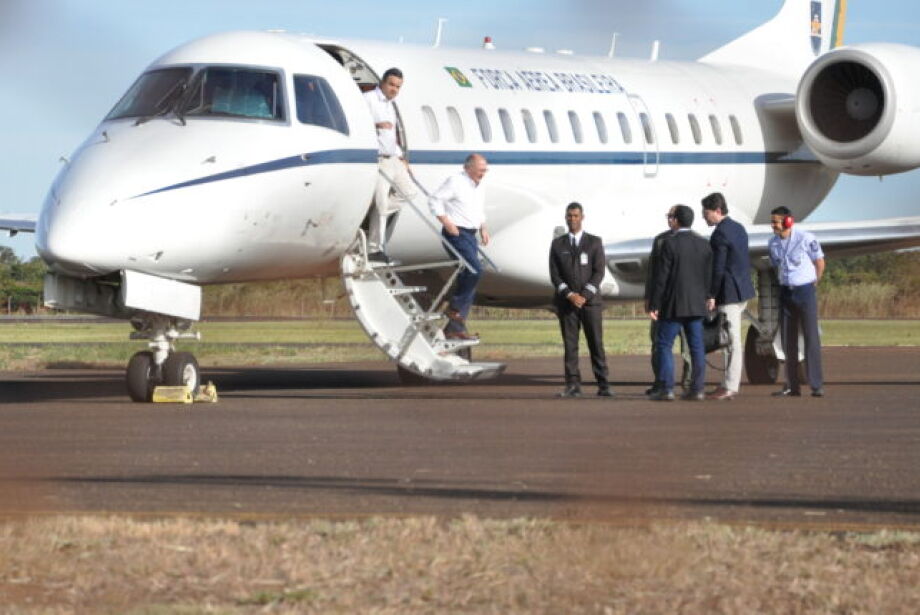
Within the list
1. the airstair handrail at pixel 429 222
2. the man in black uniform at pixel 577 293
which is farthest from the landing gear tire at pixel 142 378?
the man in black uniform at pixel 577 293

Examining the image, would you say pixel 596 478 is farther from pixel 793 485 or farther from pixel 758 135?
pixel 758 135

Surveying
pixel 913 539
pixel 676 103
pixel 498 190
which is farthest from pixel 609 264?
pixel 913 539

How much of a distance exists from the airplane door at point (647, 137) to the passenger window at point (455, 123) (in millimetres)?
3871

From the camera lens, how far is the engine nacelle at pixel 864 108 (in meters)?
26.4

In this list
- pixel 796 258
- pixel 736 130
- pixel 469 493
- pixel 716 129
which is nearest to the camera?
pixel 469 493

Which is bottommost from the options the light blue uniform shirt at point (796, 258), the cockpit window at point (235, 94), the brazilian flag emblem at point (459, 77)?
the light blue uniform shirt at point (796, 258)

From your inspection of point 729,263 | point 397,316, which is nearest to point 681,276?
point 729,263

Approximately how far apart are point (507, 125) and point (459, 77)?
0.87 m

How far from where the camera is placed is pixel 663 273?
2128cm

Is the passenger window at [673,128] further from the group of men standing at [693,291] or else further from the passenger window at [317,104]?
the passenger window at [317,104]

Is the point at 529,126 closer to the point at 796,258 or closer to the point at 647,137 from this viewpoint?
the point at 647,137

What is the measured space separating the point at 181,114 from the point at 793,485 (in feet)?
34.8

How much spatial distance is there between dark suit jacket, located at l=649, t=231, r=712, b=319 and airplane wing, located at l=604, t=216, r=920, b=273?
4.08 m

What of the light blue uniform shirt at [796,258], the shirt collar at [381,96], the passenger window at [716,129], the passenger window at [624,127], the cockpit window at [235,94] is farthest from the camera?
the passenger window at [716,129]
